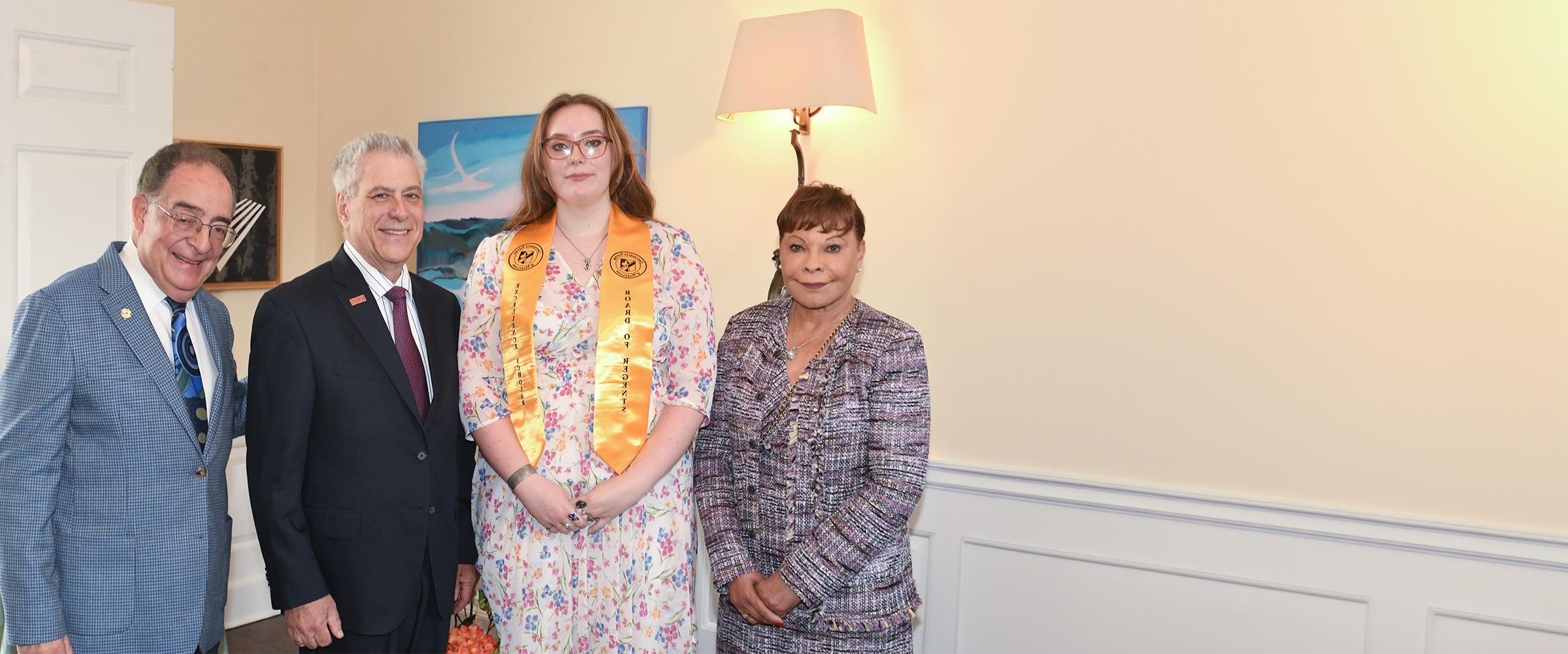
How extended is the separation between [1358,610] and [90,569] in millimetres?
2520

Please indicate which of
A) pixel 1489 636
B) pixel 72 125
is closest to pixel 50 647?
pixel 72 125

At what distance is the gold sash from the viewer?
1908 millimetres

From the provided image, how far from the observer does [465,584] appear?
2107mm

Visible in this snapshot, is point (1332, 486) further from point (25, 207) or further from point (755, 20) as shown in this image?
point (25, 207)

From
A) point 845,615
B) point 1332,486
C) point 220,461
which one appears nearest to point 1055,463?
point 1332,486

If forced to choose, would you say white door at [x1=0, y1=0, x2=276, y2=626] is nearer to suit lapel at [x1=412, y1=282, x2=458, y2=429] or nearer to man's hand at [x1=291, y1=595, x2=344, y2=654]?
suit lapel at [x1=412, y1=282, x2=458, y2=429]

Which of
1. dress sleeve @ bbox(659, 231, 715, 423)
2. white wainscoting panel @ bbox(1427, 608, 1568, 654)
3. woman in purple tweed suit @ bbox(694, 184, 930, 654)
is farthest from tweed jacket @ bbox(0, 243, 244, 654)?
white wainscoting panel @ bbox(1427, 608, 1568, 654)

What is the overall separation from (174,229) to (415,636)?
840 mm

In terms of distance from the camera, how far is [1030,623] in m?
2.74

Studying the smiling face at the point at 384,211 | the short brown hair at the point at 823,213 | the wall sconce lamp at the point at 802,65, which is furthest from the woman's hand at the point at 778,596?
the wall sconce lamp at the point at 802,65

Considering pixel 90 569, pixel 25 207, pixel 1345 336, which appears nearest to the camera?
pixel 90 569

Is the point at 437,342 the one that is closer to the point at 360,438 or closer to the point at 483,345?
the point at 483,345

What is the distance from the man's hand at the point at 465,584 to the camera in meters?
2.10

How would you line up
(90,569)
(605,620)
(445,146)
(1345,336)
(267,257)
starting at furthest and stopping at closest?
(267,257) → (445,146) → (1345,336) → (605,620) → (90,569)
